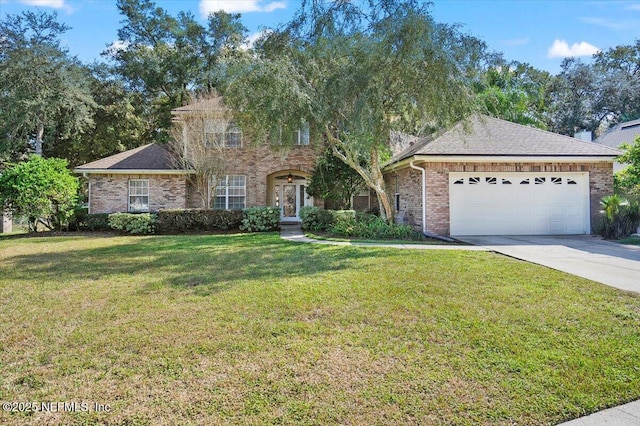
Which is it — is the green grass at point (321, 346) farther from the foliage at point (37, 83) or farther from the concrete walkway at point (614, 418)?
the foliage at point (37, 83)

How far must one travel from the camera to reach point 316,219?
15.4 meters

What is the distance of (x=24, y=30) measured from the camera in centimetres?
2364

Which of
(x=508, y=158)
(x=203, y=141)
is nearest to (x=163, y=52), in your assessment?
(x=203, y=141)

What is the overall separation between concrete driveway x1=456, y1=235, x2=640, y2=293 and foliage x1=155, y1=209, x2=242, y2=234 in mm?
9345

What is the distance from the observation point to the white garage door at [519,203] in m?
13.8

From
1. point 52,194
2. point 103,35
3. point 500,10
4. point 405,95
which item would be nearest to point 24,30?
point 103,35

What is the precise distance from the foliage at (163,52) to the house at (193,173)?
10089 mm

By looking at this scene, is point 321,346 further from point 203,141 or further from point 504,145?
point 203,141

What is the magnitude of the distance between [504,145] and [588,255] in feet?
20.1

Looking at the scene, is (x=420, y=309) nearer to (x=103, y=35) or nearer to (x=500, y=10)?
(x=500, y=10)

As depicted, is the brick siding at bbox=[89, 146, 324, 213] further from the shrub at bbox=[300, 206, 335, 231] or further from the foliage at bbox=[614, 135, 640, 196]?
the foliage at bbox=[614, 135, 640, 196]

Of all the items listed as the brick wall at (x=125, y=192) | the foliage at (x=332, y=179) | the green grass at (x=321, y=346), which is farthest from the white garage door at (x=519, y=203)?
the brick wall at (x=125, y=192)

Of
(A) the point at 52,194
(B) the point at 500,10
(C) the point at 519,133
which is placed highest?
(B) the point at 500,10

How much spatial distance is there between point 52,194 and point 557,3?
789 inches
